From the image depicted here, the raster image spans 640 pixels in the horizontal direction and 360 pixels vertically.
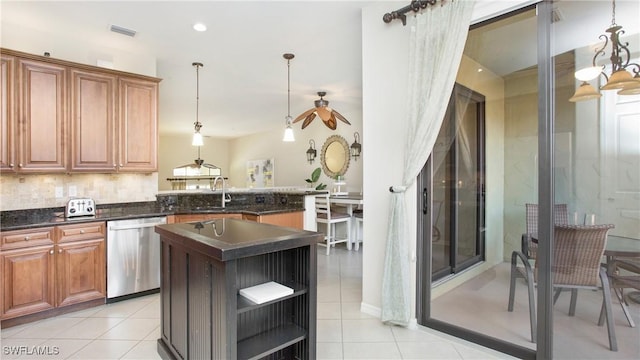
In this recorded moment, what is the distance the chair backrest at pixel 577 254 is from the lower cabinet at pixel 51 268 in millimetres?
3794

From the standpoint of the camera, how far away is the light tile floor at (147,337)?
7.31 ft

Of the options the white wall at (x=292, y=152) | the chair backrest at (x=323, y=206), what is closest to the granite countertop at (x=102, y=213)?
the chair backrest at (x=323, y=206)

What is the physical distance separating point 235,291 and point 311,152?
244 inches

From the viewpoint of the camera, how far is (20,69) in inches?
114

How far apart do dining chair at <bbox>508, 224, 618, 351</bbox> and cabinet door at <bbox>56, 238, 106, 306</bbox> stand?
3802 mm

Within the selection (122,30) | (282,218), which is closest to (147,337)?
(282,218)

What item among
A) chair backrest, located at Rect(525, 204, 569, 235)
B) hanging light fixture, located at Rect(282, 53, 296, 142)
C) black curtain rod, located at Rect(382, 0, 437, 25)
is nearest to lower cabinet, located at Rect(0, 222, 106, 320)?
hanging light fixture, located at Rect(282, 53, 296, 142)

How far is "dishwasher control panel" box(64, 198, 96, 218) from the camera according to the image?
311 centimetres

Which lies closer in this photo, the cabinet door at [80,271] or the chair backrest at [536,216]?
the chair backrest at [536,216]

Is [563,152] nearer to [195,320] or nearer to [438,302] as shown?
[438,302]

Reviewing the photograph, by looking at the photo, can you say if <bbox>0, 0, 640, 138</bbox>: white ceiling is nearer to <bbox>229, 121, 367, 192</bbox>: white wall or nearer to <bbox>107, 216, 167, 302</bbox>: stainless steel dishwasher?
<bbox>229, 121, 367, 192</bbox>: white wall

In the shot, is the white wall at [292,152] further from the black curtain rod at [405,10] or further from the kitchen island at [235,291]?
the kitchen island at [235,291]

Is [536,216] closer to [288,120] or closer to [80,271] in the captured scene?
[288,120]

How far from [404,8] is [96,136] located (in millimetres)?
3285
